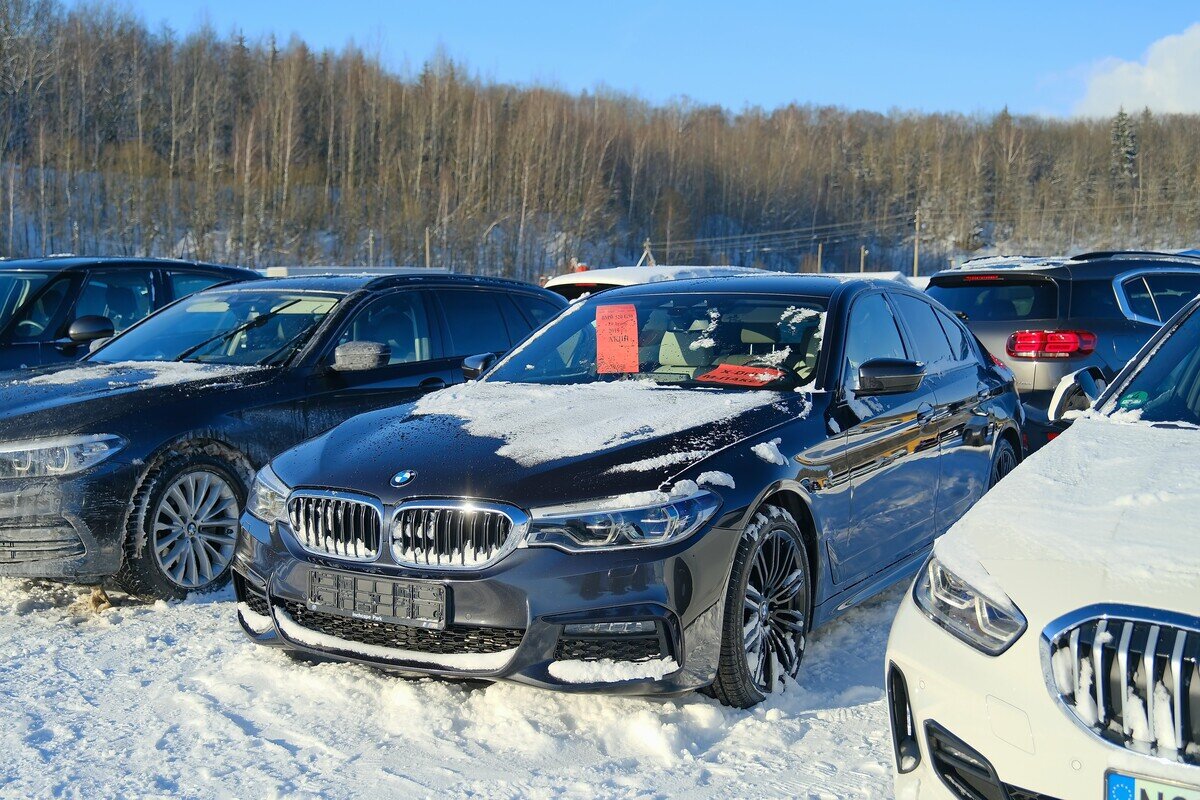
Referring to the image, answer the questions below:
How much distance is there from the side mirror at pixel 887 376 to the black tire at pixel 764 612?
76 centimetres

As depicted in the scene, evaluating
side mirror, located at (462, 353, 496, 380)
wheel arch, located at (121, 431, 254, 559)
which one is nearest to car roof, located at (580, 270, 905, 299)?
side mirror, located at (462, 353, 496, 380)

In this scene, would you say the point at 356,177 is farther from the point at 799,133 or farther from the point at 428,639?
the point at 428,639

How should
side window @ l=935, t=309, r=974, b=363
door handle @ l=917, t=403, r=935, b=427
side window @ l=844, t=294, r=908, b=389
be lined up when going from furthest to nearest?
side window @ l=935, t=309, r=974, b=363
door handle @ l=917, t=403, r=935, b=427
side window @ l=844, t=294, r=908, b=389

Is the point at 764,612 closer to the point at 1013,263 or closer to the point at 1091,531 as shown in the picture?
the point at 1091,531

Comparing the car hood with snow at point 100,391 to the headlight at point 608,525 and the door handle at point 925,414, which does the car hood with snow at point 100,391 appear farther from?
the door handle at point 925,414

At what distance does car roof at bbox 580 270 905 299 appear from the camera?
4992 mm

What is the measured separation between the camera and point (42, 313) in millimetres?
7793

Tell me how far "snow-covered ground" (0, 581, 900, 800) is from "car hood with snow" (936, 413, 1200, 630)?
0.92 meters

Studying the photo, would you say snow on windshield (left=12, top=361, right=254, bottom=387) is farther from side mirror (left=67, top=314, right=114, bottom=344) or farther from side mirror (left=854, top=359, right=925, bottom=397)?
side mirror (left=854, top=359, right=925, bottom=397)

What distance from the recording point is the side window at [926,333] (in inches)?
214

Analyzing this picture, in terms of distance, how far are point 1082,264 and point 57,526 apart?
722cm

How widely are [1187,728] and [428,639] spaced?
6.95 ft

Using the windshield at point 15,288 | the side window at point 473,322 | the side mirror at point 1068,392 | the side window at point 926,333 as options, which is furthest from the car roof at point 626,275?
the side mirror at point 1068,392

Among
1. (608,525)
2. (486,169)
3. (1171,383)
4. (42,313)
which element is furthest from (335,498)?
(486,169)
